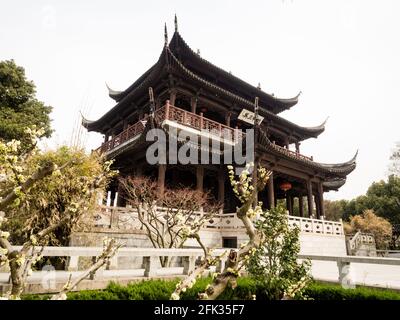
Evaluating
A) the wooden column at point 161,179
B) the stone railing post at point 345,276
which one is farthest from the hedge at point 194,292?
the wooden column at point 161,179

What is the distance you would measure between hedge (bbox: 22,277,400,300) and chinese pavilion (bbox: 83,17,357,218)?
6290 mm

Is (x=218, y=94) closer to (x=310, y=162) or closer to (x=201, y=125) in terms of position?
(x=201, y=125)

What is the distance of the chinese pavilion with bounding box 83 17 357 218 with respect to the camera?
551 inches

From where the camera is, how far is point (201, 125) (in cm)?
1449

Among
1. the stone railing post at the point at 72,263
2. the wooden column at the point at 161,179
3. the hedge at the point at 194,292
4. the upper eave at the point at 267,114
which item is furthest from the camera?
the upper eave at the point at 267,114

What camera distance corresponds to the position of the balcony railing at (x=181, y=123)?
544 inches

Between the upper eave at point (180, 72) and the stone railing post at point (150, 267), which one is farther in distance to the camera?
the upper eave at point (180, 72)

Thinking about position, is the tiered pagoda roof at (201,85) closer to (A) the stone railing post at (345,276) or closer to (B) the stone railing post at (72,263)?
(B) the stone railing post at (72,263)

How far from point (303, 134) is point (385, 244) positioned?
43.0 ft

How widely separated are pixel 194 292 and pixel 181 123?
9.87 meters

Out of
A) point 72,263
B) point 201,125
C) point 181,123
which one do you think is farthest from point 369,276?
point 181,123

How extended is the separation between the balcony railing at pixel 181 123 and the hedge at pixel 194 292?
29.0ft

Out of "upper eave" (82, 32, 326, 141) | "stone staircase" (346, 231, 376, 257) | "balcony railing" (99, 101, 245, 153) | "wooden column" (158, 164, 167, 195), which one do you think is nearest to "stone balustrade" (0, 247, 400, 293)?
"wooden column" (158, 164, 167, 195)
